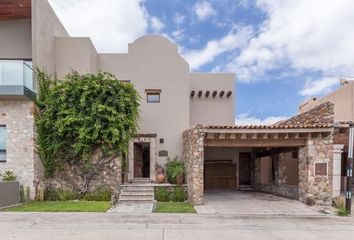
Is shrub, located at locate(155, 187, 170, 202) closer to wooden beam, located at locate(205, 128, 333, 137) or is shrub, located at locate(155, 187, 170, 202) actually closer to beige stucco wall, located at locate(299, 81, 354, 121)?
wooden beam, located at locate(205, 128, 333, 137)

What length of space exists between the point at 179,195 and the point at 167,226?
4.56 metres

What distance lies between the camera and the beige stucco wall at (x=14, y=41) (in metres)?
13.1

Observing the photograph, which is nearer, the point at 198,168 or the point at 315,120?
the point at 198,168

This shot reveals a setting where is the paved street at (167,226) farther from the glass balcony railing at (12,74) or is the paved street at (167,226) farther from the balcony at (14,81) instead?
the glass balcony railing at (12,74)

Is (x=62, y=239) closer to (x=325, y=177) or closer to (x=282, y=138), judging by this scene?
(x=282, y=138)

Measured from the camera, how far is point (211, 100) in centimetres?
1631

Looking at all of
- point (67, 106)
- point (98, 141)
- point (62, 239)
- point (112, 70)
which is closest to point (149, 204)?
point (98, 141)

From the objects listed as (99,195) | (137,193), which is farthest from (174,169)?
(99,195)

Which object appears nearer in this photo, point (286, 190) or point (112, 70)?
point (286, 190)

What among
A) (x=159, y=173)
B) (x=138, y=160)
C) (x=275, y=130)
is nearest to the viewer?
(x=275, y=130)

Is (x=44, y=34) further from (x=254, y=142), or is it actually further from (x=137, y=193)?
(x=254, y=142)

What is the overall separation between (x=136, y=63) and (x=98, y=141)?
570 cm

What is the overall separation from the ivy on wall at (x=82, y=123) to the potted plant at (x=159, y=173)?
2.70 meters

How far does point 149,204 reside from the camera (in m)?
10.7
